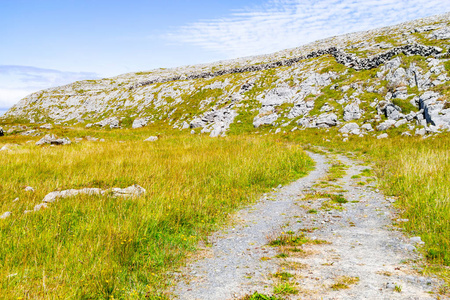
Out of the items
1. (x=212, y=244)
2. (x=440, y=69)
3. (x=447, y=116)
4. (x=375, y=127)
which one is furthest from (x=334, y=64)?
(x=212, y=244)

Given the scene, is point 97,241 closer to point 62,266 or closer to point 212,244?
point 62,266

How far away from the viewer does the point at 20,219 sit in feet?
20.5

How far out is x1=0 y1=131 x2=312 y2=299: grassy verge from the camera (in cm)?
436

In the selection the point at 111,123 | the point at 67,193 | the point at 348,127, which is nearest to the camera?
the point at 67,193

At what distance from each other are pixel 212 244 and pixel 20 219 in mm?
4974

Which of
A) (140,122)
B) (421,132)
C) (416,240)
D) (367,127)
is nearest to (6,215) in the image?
(416,240)

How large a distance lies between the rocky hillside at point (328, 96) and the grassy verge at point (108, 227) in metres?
23.7

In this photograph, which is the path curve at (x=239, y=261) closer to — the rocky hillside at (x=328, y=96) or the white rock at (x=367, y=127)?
the rocky hillside at (x=328, y=96)

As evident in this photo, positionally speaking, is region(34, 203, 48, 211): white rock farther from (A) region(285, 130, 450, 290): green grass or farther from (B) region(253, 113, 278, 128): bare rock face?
(B) region(253, 113, 278, 128): bare rock face

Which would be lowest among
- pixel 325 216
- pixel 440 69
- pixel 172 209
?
pixel 325 216

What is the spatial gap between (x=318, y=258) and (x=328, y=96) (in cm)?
3896

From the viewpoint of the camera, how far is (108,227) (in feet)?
18.8

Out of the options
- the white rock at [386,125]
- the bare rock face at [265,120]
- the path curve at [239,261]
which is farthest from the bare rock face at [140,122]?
the path curve at [239,261]

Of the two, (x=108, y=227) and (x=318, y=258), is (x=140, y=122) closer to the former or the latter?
(x=108, y=227)
